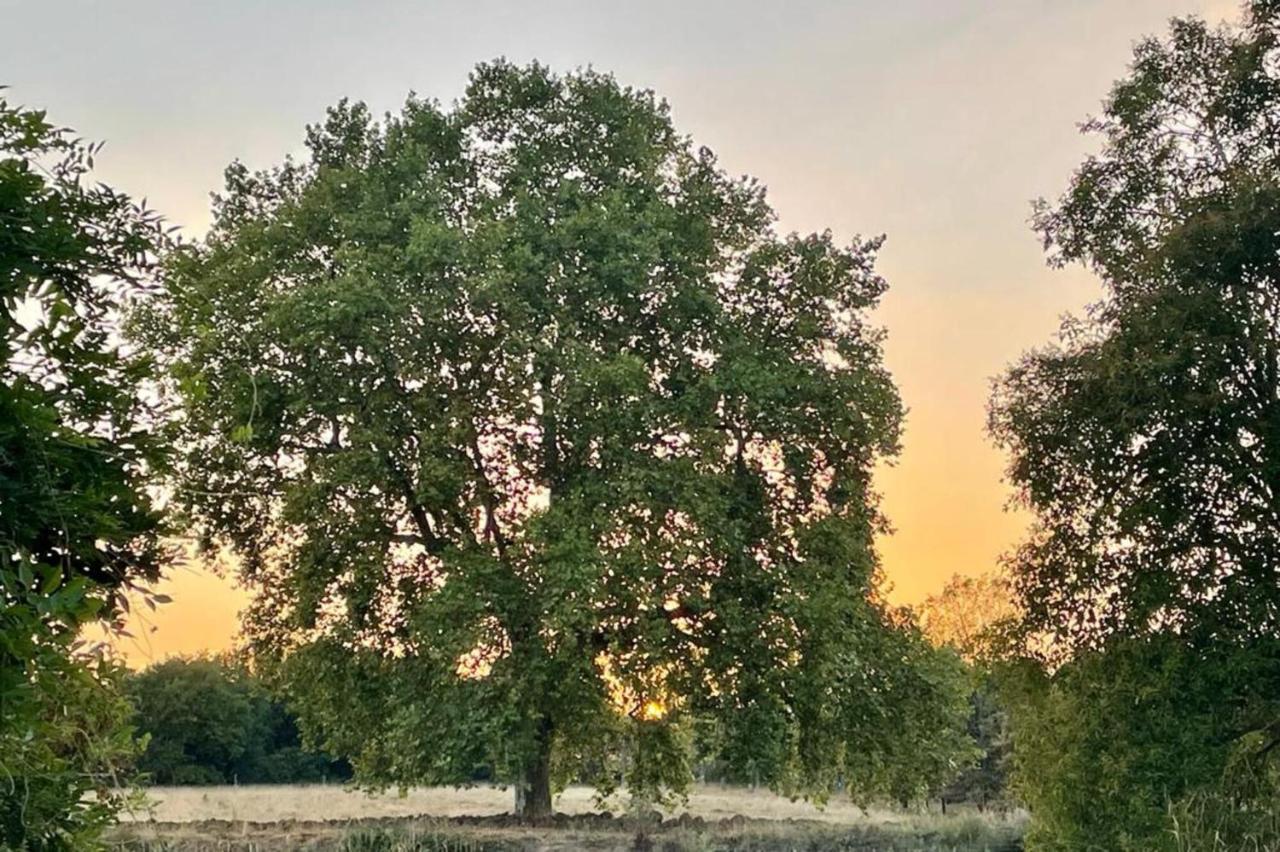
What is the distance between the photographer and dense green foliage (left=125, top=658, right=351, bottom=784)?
39.3 m

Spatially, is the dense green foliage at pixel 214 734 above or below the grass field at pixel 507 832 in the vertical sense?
above

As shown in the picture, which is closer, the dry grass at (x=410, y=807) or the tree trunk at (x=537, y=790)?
the tree trunk at (x=537, y=790)

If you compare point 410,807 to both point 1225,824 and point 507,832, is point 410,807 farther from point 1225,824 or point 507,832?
point 1225,824

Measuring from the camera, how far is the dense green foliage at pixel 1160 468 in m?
12.0

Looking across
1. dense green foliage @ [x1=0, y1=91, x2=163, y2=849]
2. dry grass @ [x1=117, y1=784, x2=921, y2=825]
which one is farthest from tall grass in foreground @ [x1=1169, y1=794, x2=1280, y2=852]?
dense green foliage @ [x1=0, y1=91, x2=163, y2=849]

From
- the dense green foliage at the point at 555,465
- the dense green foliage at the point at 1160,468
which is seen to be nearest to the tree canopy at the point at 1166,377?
the dense green foliage at the point at 1160,468

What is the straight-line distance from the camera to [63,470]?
3.29 m

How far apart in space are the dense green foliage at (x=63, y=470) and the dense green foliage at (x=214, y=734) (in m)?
37.5

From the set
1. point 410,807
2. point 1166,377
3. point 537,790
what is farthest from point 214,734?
point 1166,377

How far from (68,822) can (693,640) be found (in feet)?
44.4

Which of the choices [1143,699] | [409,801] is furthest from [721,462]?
[409,801]

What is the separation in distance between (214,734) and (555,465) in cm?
2870

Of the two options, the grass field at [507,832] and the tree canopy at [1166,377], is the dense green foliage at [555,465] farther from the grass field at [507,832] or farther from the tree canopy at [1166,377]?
the tree canopy at [1166,377]

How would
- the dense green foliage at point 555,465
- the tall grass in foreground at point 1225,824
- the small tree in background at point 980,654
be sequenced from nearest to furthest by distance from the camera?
1. the tall grass in foreground at point 1225,824
2. the small tree in background at point 980,654
3. the dense green foliage at point 555,465
